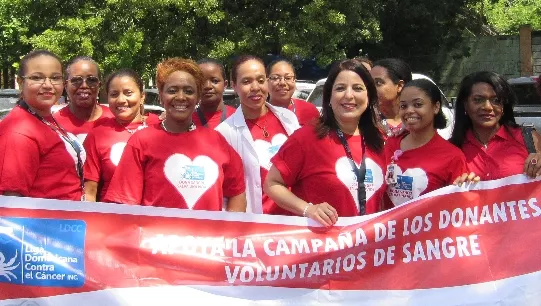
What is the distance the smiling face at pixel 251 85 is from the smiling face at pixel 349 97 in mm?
1115

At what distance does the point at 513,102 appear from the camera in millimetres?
4523

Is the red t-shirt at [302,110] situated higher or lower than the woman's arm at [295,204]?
higher

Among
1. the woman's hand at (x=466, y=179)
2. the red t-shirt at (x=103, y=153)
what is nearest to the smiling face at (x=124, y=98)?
the red t-shirt at (x=103, y=153)

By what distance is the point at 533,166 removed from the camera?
4.13 metres

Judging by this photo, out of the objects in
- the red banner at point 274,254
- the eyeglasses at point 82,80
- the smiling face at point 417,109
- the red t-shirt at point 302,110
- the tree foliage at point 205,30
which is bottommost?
the red banner at point 274,254

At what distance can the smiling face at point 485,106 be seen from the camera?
4.39 metres

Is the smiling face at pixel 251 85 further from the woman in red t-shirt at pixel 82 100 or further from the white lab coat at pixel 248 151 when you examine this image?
the woman in red t-shirt at pixel 82 100

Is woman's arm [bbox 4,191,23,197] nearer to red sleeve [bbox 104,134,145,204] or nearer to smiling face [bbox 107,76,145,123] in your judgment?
red sleeve [bbox 104,134,145,204]

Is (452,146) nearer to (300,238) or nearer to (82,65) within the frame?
(300,238)

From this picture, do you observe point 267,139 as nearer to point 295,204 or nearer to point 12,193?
point 295,204

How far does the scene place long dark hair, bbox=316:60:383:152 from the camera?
4.11 metres

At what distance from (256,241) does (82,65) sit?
2.38m

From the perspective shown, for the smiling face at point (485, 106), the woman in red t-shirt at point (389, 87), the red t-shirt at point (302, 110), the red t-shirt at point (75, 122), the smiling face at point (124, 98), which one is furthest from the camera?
the red t-shirt at point (302, 110)

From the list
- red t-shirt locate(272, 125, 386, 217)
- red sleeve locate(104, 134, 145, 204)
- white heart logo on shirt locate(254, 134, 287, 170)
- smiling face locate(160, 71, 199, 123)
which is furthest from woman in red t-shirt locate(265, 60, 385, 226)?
white heart logo on shirt locate(254, 134, 287, 170)
